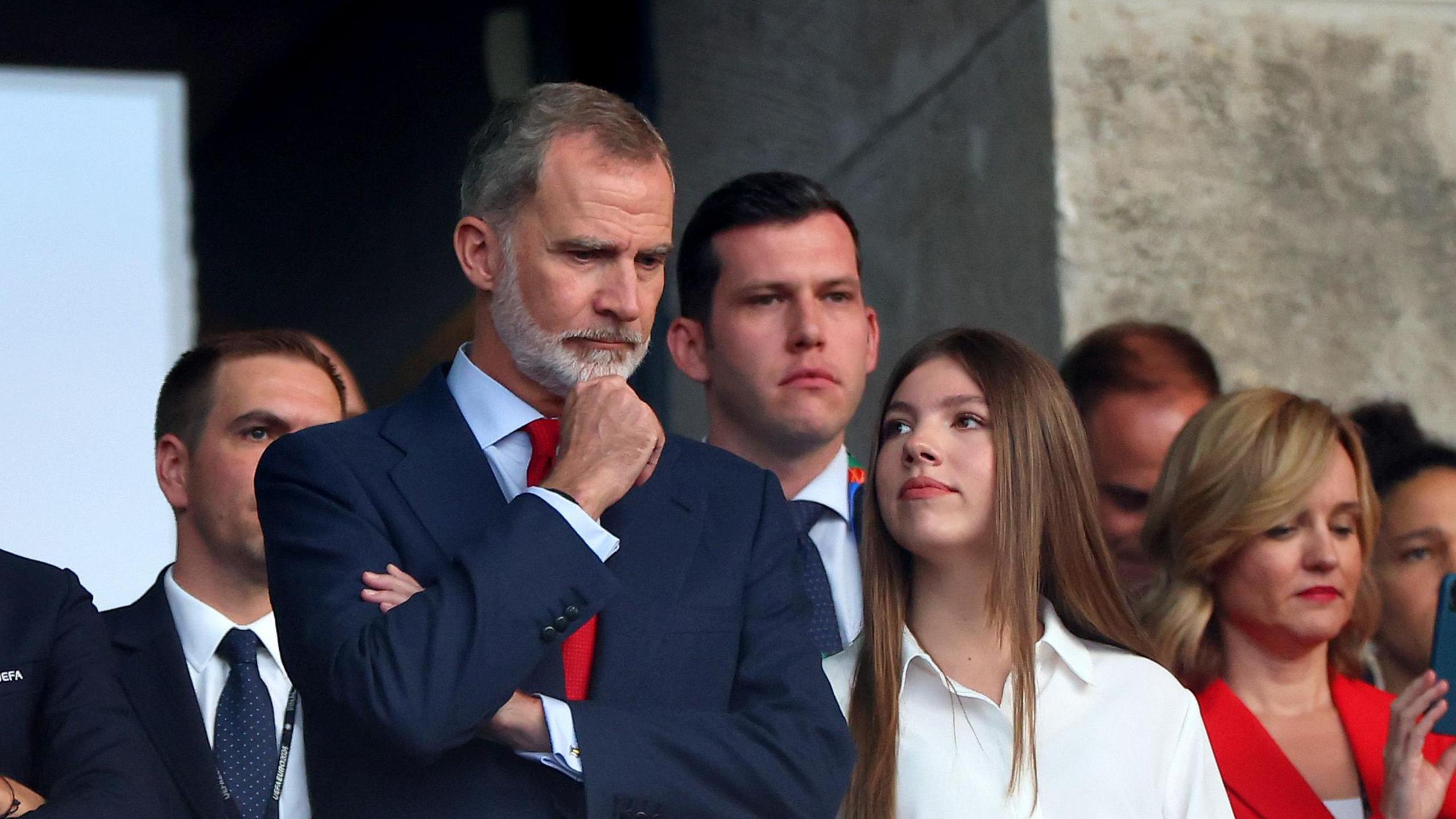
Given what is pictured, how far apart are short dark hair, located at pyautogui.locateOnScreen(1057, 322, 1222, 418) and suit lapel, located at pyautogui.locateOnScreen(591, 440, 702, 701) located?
177cm

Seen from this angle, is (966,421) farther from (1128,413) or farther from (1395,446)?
(1395,446)

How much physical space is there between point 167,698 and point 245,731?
0.15 meters

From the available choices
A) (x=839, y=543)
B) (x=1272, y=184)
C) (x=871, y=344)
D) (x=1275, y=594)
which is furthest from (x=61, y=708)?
(x=1272, y=184)

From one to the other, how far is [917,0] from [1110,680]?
258 cm

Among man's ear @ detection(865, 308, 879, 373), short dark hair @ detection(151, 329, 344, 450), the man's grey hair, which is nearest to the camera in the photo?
the man's grey hair

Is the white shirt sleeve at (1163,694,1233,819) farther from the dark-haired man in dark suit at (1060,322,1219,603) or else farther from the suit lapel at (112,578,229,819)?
the suit lapel at (112,578,229,819)

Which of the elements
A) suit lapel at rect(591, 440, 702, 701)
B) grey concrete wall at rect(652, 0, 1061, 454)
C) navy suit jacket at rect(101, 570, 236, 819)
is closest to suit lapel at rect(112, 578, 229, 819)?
navy suit jacket at rect(101, 570, 236, 819)

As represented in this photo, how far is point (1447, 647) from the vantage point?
3406 mm

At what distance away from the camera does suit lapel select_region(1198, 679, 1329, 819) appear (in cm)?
342

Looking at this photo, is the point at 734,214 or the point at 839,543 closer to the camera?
the point at 839,543

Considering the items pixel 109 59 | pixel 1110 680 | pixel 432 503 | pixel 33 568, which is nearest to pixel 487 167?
pixel 432 503

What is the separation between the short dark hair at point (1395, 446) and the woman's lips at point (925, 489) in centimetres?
147

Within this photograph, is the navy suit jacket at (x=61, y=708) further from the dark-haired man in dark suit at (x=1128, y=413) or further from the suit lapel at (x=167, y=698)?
the dark-haired man in dark suit at (x=1128, y=413)

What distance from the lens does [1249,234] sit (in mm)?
4859
